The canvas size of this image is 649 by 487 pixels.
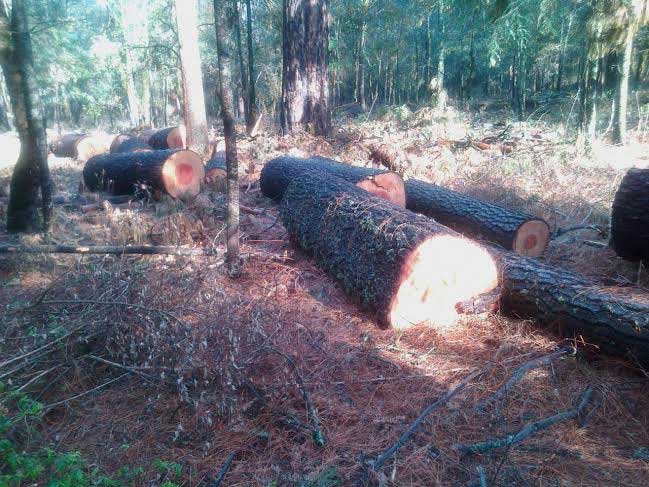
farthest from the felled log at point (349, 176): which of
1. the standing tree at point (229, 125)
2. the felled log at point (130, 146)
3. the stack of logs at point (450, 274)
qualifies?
the felled log at point (130, 146)

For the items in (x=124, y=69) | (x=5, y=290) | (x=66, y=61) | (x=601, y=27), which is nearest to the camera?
(x=5, y=290)

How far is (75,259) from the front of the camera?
4945 millimetres

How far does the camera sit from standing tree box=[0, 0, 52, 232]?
5555 millimetres

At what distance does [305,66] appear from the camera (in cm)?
1164

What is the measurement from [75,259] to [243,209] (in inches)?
108

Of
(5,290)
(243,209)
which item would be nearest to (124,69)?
(243,209)

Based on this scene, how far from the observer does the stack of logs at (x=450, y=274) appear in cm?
332

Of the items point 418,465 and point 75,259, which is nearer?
point 418,465

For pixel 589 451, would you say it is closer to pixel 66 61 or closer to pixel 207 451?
pixel 207 451

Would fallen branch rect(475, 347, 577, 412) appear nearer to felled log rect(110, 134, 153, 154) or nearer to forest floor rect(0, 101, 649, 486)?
forest floor rect(0, 101, 649, 486)

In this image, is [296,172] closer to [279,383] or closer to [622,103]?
[279,383]

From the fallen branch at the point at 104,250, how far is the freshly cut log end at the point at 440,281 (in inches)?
94.6

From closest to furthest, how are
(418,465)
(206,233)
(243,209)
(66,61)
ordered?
(418,465), (206,233), (243,209), (66,61)

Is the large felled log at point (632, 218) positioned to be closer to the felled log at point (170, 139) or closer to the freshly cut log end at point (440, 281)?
the freshly cut log end at point (440, 281)
